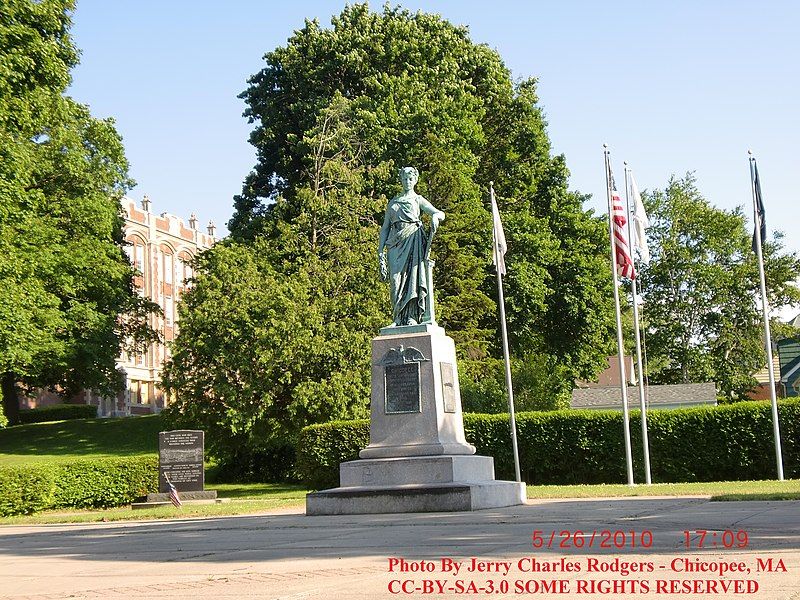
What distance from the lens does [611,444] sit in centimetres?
2938

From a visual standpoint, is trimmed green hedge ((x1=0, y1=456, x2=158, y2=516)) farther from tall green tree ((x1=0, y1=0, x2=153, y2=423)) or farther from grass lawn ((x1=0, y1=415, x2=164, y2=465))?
grass lawn ((x1=0, y1=415, x2=164, y2=465))

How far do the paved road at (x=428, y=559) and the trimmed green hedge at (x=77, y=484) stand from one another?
13.2 meters

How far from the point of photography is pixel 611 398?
51.5 m

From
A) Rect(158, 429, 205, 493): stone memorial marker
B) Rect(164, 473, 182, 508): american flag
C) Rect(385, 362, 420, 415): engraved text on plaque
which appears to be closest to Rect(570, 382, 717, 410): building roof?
Rect(158, 429, 205, 493): stone memorial marker

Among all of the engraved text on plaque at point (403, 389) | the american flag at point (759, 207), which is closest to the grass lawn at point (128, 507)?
the engraved text on plaque at point (403, 389)

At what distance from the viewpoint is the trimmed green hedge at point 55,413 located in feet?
195

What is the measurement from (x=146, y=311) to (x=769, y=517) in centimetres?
3749

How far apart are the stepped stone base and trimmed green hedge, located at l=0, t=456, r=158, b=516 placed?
41.2 ft

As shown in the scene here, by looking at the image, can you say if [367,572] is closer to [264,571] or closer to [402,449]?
[264,571]
